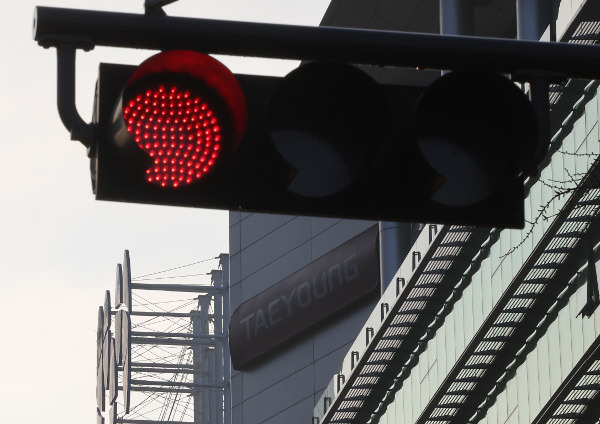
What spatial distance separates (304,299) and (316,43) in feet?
173

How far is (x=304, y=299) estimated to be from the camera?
57531mm

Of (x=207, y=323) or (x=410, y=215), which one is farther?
(x=207, y=323)

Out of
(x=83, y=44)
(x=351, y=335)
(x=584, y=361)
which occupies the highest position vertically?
(x=351, y=335)

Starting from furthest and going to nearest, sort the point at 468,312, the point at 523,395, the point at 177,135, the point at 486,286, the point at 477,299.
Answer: the point at 468,312 < the point at 477,299 < the point at 486,286 < the point at 523,395 < the point at 177,135

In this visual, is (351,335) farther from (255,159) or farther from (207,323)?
(255,159)

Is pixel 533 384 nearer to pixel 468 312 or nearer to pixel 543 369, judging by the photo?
pixel 543 369

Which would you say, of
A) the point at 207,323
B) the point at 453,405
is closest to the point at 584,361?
the point at 453,405

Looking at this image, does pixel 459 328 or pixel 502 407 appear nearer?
pixel 502 407

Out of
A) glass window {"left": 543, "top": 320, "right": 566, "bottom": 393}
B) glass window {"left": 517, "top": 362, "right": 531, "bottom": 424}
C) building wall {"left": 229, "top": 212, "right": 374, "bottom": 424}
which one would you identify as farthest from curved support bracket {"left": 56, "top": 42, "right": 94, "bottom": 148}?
building wall {"left": 229, "top": 212, "right": 374, "bottom": 424}

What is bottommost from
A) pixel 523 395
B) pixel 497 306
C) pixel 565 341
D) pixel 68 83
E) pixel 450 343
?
pixel 68 83

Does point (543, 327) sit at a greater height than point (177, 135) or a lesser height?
greater

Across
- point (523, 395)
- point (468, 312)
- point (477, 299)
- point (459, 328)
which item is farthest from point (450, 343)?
point (523, 395)

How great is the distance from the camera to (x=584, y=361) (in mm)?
28203

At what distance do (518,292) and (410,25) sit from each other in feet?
68.7
